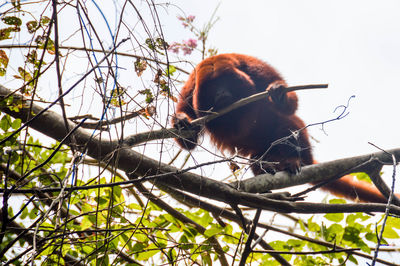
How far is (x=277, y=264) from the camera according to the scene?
318 centimetres

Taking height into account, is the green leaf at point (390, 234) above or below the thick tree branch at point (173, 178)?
below

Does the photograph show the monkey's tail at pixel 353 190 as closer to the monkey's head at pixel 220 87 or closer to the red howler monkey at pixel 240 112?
the red howler monkey at pixel 240 112

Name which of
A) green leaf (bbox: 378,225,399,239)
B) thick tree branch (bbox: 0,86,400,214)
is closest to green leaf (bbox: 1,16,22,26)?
thick tree branch (bbox: 0,86,400,214)

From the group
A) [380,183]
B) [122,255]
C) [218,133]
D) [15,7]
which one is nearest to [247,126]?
[218,133]

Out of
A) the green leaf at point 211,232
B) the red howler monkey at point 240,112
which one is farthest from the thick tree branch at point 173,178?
the red howler monkey at point 240,112

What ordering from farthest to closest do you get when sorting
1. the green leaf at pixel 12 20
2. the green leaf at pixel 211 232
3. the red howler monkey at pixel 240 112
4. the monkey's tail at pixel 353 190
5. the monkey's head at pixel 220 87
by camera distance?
the monkey's head at pixel 220 87
the red howler monkey at pixel 240 112
the monkey's tail at pixel 353 190
the green leaf at pixel 211 232
the green leaf at pixel 12 20

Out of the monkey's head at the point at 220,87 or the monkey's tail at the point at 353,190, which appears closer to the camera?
the monkey's tail at the point at 353,190

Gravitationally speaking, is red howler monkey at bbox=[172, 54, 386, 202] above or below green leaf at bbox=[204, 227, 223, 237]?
above

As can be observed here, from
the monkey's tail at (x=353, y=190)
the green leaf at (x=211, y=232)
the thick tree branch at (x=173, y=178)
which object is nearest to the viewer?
the thick tree branch at (x=173, y=178)

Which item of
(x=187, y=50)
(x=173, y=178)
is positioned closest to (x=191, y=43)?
(x=187, y=50)

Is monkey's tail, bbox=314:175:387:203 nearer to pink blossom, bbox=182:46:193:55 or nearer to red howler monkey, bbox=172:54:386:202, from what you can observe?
red howler monkey, bbox=172:54:386:202

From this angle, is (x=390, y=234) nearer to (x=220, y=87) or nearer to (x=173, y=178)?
(x=173, y=178)

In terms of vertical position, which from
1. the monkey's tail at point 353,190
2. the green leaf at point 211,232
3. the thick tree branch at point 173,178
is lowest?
the monkey's tail at point 353,190

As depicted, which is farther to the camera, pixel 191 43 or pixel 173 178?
pixel 191 43
